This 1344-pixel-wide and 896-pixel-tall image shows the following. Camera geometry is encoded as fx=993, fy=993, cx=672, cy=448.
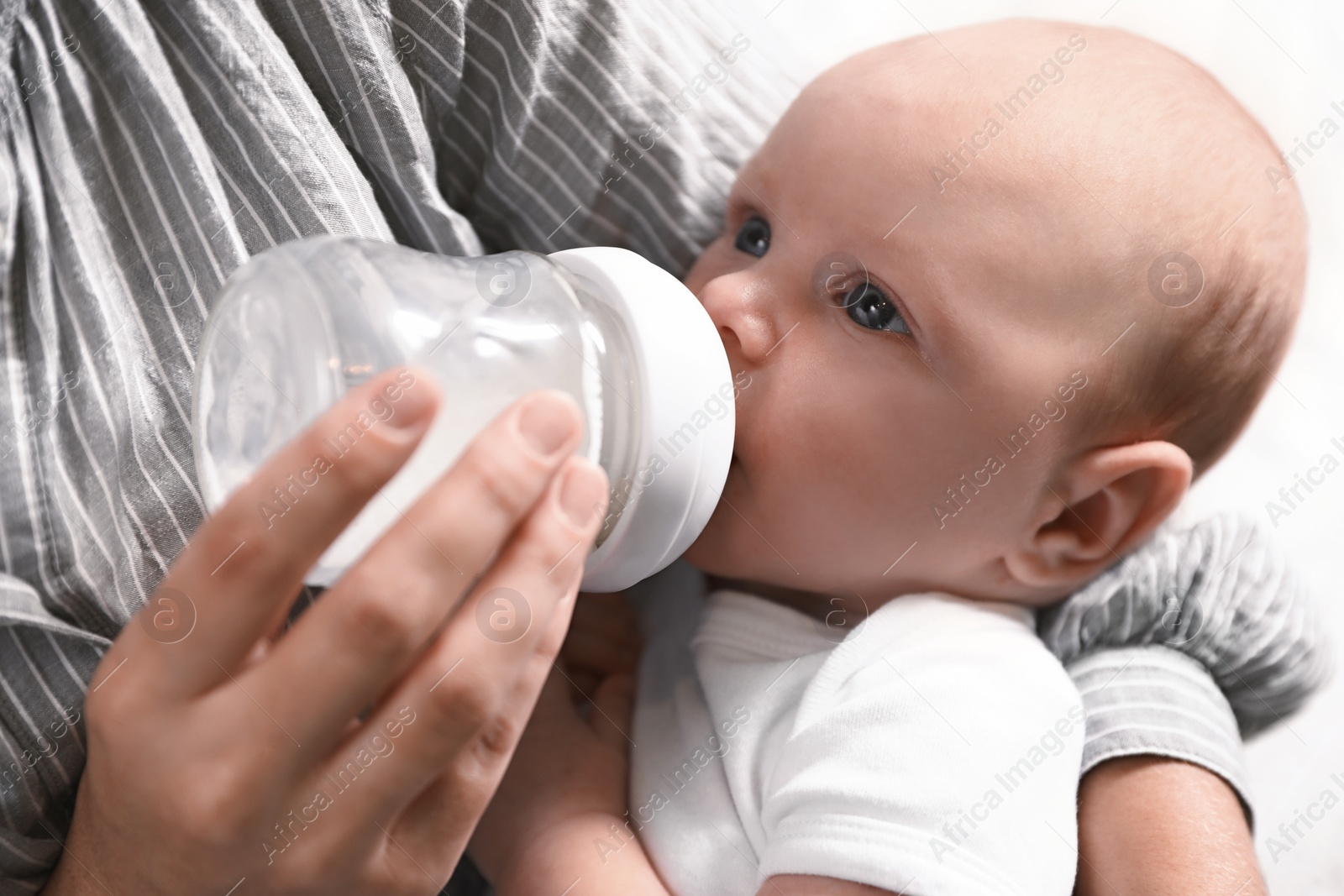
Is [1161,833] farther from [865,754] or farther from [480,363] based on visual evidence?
[480,363]

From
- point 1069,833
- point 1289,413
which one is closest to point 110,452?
point 1069,833

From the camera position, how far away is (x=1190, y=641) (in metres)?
0.98

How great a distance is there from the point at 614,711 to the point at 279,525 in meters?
0.55

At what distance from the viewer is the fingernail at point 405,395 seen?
0.52 m

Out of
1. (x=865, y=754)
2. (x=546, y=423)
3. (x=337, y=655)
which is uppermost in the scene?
(x=546, y=423)

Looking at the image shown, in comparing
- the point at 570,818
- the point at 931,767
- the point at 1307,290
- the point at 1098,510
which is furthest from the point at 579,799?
the point at 1307,290

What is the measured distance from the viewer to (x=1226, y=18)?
4.91 feet

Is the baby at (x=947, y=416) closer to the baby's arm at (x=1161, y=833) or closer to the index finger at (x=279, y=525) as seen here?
the baby's arm at (x=1161, y=833)

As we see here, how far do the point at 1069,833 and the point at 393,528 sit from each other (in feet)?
2.10

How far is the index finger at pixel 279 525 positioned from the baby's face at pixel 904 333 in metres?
0.38

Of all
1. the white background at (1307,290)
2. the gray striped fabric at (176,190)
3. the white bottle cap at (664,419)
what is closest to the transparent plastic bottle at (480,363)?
the white bottle cap at (664,419)

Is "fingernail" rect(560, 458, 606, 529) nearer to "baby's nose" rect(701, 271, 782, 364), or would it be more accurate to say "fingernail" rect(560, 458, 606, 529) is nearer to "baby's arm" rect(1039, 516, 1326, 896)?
"baby's nose" rect(701, 271, 782, 364)

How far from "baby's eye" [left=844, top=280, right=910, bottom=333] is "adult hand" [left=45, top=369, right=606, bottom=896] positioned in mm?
340

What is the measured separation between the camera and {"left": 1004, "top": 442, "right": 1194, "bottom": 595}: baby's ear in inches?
34.1
